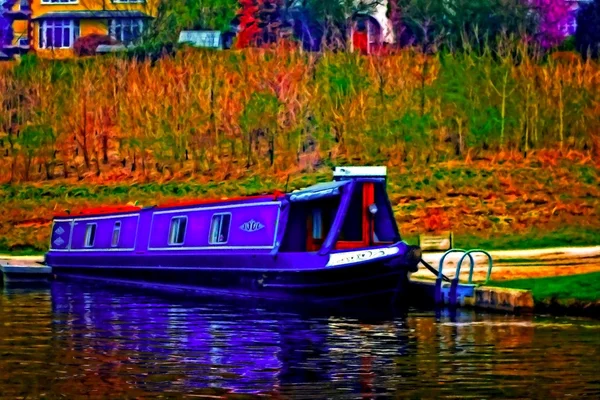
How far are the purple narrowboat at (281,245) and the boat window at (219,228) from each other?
2 cm

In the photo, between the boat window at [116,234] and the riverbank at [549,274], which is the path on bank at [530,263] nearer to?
the riverbank at [549,274]

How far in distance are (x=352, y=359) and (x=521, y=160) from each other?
23228mm

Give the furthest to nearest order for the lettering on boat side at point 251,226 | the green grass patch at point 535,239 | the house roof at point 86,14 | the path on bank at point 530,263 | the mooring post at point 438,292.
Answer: the house roof at point 86,14 < the green grass patch at point 535,239 < the lettering on boat side at point 251,226 < the path on bank at point 530,263 < the mooring post at point 438,292

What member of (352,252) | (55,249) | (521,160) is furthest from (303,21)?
(352,252)

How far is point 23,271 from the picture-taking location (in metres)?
34.2

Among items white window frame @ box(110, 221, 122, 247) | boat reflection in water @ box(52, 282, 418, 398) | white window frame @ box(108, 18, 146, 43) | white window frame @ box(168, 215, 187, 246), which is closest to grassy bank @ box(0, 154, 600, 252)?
white window frame @ box(110, 221, 122, 247)

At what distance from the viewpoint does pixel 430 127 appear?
42219 mm

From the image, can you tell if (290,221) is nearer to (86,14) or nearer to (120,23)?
(120,23)

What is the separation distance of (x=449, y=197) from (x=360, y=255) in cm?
1375

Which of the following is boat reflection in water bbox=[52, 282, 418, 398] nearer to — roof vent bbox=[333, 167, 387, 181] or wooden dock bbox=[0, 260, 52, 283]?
roof vent bbox=[333, 167, 387, 181]

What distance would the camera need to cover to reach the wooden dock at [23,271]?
32.9 metres

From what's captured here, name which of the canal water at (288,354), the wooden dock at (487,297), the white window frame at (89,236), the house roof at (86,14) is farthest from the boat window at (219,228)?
the house roof at (86,14)

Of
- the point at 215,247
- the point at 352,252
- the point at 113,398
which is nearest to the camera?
the point at 113,398

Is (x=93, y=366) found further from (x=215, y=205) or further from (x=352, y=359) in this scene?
(x=215, y=205)
